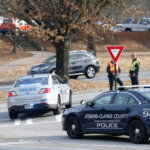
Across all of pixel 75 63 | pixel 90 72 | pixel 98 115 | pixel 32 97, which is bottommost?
pixel 98 115

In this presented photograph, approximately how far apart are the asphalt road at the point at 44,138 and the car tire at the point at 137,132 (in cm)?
16

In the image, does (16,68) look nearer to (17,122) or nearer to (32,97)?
(32,97)

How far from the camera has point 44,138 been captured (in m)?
14.9

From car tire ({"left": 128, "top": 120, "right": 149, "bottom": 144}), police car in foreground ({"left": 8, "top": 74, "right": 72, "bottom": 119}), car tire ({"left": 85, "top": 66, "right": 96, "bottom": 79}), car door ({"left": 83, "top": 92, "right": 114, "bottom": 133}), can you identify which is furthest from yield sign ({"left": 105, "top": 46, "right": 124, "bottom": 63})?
car tire ({"left": 85, "top": 66, "right": 96, "bottom": 79})

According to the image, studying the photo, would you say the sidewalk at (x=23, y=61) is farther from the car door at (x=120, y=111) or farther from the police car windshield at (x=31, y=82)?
the car door at (x=120, y=111)

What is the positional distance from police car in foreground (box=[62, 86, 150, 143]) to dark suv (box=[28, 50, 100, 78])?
2080 cm

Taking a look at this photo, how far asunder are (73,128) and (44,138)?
3.17 feet

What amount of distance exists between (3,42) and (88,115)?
47.9 m

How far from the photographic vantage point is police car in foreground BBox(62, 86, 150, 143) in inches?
488

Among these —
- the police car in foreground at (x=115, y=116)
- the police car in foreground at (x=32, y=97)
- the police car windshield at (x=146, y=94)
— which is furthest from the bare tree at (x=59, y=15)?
the police car windshield at (x=146, y=94)

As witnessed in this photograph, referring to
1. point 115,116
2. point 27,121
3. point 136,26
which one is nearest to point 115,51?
point 27,121

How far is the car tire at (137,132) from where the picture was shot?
12266 millimetres

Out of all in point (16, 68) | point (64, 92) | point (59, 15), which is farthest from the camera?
point (16, 68)

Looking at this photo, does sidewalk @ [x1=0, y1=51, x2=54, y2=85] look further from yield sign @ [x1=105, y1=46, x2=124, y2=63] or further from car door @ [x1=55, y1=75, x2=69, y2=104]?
yield sign @ [x1=105, y1=46, x2=124, y2=63]
